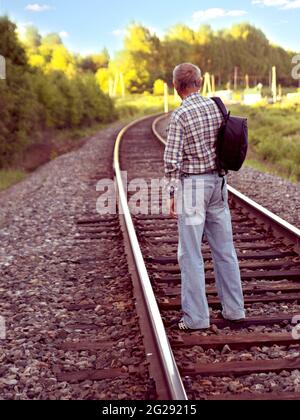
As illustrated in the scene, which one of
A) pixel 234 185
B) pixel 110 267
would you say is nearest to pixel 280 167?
pixel 234 185

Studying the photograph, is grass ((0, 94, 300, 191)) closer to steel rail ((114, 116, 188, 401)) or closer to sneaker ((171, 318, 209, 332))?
steel rail ((114, 116, 188, 401))

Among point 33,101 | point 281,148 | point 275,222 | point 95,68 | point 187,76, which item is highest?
point 95,68

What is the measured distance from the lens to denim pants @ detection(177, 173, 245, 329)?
4.21 m

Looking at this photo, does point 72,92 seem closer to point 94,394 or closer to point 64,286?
point 64,286

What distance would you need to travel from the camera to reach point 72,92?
1319 inches

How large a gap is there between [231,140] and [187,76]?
532 mm

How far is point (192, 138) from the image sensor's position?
410 centimetres

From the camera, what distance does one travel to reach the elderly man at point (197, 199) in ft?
13.3

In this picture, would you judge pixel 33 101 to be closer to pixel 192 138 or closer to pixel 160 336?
pixel 192 138

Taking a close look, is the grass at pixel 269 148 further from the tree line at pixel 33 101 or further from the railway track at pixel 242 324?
the railway track at pixel 242 324

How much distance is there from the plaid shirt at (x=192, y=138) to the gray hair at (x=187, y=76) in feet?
0.25

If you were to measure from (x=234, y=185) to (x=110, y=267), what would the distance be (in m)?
5.30

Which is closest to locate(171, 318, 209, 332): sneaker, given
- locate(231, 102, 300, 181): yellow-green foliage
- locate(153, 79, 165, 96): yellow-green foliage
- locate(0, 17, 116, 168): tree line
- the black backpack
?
the black backpack

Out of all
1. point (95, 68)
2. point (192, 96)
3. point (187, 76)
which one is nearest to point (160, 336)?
point (192, 96)
